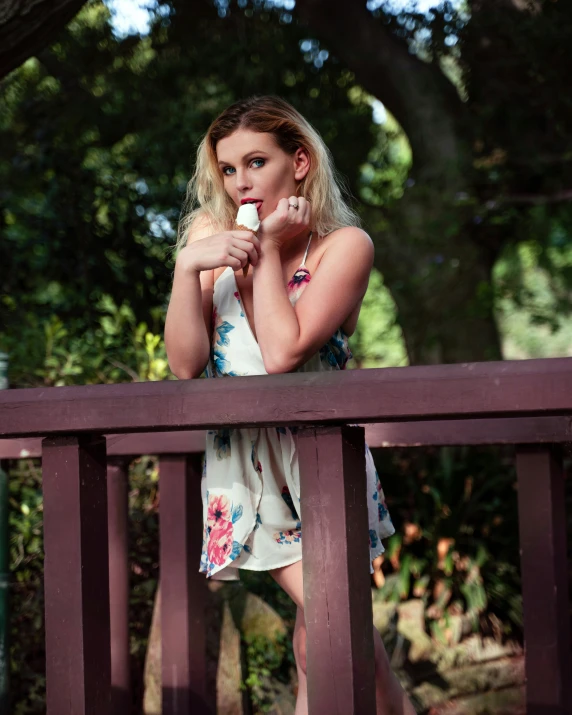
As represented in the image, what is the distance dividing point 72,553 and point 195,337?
543 mm

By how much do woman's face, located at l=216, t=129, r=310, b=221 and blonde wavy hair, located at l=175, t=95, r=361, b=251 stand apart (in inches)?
1.1

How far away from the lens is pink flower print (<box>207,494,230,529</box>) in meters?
2.07

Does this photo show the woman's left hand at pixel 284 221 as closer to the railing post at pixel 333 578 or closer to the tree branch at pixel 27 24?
the railing post at pixel 333 578

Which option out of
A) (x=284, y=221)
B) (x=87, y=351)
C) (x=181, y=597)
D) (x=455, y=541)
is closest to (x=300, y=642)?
(x=181, y=597)

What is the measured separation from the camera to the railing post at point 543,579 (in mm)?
2820

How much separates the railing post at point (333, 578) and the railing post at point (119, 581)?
5.09ft

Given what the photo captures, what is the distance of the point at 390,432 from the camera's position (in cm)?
294

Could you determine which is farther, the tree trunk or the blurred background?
the tree trunk

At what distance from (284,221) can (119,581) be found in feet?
5.67

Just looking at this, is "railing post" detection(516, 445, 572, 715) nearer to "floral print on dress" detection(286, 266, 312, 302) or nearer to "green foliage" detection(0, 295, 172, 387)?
"floral print on dress" detection(286, 266, 312, 302)

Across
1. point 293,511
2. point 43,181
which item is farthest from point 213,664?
point 43,181

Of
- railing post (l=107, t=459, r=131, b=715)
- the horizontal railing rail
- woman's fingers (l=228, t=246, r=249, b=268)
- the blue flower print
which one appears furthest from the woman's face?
railing post (l=107, t=459, r=131, b=715)

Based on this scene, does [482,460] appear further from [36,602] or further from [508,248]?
[36,602]

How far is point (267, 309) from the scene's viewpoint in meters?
1.93
